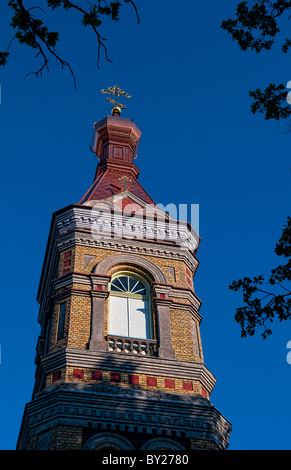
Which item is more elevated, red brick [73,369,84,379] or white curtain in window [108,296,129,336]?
white curtain in window [108,296,129,336]

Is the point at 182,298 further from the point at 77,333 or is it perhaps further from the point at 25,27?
the point at 25,27

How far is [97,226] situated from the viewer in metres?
21.3

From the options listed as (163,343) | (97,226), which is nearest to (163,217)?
(97,226)

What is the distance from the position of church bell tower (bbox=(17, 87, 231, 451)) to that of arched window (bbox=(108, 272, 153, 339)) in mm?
32

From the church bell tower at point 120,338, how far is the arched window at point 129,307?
0.10ft

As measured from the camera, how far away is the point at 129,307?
1884 centimetres

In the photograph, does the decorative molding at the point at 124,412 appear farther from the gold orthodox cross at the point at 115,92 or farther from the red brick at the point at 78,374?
the gold orthodox cross at the point at 115,92

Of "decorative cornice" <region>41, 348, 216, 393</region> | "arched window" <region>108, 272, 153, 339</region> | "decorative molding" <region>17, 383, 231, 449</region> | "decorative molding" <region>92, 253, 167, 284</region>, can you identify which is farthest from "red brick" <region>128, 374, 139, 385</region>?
"decorative molding" <region>92, 253, 167, 284</region>

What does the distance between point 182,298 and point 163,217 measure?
13.6 ft

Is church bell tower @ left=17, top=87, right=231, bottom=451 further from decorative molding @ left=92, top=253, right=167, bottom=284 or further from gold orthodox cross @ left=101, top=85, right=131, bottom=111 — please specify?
gold orthodox cross @ left=101, top=85, right=131, bottom=111

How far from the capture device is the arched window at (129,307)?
1817 cm

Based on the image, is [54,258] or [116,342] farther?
[54,258]

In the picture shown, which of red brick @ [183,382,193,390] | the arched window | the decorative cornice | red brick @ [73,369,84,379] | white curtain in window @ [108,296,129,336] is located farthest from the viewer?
the arched window

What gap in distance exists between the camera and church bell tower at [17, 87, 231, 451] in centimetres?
1520
